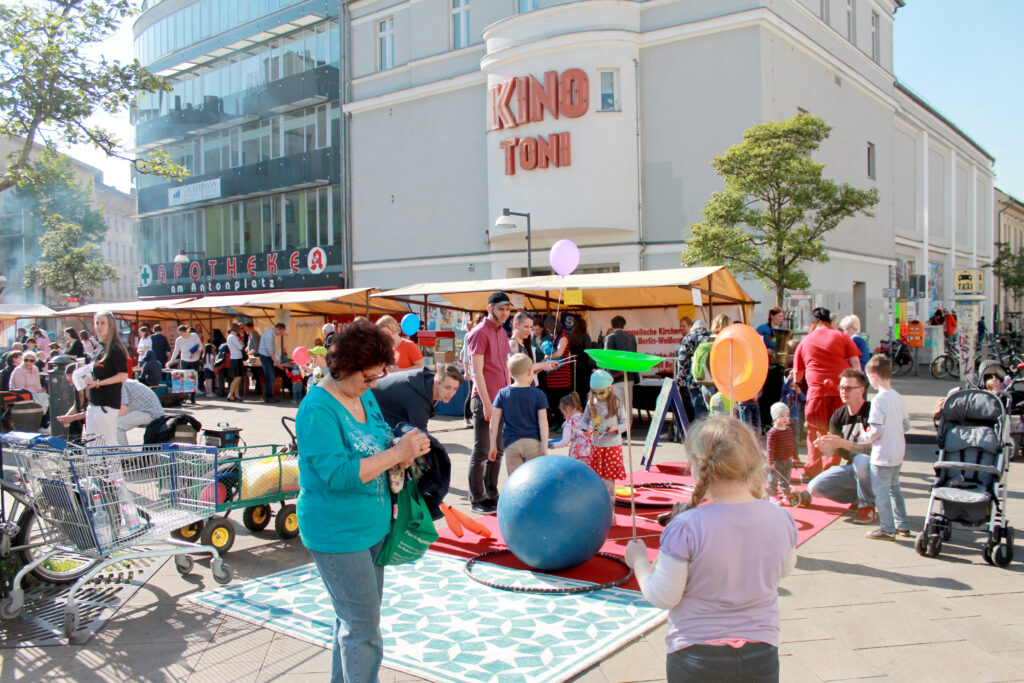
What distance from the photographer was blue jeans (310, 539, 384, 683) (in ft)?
9.96

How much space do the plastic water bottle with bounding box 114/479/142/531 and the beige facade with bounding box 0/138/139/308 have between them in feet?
196

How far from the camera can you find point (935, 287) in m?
34.1

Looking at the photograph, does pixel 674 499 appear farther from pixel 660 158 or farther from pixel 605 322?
pixel 660 158

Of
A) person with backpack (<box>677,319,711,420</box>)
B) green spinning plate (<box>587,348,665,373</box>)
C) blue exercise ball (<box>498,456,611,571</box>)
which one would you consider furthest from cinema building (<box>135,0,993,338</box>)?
blue exercise ball (<box>498,456,611,571</box>)

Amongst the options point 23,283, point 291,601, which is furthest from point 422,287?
point 23,283

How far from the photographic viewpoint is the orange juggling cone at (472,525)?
259 inches

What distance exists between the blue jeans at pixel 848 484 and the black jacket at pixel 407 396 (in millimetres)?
4032

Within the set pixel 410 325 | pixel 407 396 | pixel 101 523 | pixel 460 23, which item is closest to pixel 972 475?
pixel 407 396

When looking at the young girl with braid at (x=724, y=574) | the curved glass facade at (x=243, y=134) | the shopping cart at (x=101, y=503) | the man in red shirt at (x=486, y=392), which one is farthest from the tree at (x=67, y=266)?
the young girl with braid at (x=724, y=574)

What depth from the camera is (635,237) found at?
21891mm

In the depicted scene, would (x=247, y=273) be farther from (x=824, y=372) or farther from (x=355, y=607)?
(x=355, y=607)

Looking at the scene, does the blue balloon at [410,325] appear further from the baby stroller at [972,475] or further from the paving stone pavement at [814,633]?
the baby stroller at [972,475]

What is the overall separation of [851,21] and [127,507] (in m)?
27.6

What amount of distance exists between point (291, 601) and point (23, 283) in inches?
2415
